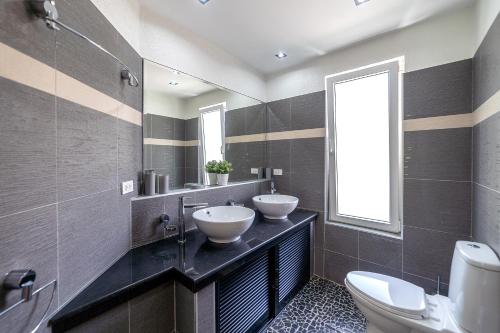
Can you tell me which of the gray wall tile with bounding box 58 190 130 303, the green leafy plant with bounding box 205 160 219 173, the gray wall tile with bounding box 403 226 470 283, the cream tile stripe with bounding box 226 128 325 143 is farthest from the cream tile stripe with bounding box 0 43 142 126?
the gray wall tile with bounding box 403 226 470 283

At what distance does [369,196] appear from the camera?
7.13 ft

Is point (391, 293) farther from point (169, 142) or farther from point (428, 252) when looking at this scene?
point (169, 142)

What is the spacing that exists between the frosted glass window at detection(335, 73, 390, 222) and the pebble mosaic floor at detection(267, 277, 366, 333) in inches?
33.5

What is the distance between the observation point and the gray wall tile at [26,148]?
27.6 inches

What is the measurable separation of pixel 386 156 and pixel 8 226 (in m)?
2.57

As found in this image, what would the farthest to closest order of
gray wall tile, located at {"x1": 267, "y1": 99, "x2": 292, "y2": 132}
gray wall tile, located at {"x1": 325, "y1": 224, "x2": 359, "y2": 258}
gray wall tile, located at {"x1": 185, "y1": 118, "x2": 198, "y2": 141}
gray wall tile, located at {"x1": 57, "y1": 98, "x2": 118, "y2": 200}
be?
gray wall tile, located at {"x1": 267, "y1": 99, "x2": 292, "y2": 132} < gray wall tile, located at {"x1": 325, "y1": 224, "x2": 359, "y2": 258} < gray wall tile, located at {"x1": 185, "y1": 118, "x2": 198, "y2": 141} < gray wall tile, located at {"x1": 57, "y1": 98, "x2": 118, "y2": 200}

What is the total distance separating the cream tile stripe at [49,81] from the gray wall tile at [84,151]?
0.13ft

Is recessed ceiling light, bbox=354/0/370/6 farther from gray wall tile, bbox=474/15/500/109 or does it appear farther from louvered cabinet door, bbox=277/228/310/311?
louvered cabinet door, bbox=277/228/310/311

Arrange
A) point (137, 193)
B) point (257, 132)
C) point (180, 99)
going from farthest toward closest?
point (257, 132) → point (180, 99) → point (137, 193)

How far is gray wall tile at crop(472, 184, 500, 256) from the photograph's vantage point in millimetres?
1206

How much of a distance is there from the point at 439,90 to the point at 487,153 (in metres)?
0.69

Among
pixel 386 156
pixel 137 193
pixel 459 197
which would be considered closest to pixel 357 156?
pixel 386 156

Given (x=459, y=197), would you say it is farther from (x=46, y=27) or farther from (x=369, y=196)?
(x=46, y=27)

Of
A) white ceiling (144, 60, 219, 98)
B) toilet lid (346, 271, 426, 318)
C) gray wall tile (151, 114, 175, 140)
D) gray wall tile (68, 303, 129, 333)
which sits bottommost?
toilet lid (346, 271, 426, 318)
